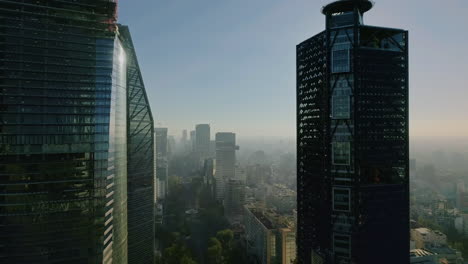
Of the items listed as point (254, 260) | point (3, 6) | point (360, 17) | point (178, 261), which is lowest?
point (254, 260)

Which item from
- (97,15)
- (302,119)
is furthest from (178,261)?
(97,15)

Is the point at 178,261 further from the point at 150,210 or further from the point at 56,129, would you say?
the point at 56,129


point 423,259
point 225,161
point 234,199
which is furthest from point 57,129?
point 225,161

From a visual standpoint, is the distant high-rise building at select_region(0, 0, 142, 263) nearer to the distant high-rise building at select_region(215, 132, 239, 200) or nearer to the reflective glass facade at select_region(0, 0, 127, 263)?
the reflective glass facade at select_region(0, 0, 127, 263)

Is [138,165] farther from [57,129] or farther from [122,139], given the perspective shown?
[57,129]

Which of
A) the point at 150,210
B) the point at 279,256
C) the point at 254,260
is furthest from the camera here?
the point at 254,260
